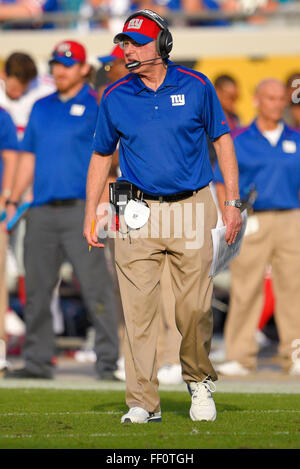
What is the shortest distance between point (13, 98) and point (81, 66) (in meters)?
1.86

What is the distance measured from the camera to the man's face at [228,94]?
36.1 ft

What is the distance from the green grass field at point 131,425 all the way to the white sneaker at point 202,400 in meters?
0.07

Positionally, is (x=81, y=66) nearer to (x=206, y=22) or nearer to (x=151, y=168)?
(x=151, y=168)

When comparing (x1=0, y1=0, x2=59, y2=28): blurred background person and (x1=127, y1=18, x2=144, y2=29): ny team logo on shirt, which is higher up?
(x1=0, y1=0, x2=59, y2=28): blurred background person

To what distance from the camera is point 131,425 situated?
6066 millimetres

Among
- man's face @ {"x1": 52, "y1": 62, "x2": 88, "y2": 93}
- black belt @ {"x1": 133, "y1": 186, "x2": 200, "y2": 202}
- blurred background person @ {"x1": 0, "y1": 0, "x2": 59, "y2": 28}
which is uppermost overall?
blurred background person @ {"x1": 0, "y1": 0, "x2": 59, "y2": 28}

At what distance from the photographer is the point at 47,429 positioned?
604 centimetres

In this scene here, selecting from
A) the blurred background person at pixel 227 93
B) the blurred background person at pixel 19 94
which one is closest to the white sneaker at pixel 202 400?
the blurred background person at pixel 19 94

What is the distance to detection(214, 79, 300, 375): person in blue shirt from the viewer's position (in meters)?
9.73

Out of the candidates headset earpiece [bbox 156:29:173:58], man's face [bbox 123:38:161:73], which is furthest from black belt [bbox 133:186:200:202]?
headset earpiece [bbox 156:29:173:58]

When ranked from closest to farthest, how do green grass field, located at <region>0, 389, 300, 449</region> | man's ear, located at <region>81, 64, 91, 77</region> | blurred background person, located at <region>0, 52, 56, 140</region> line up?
green grass field, located at <region>0, 389, 300, 449</region>, man's ear, located at <region>81, 64, 91, 77</region>, blurred background person, located at <region>0, 52, 56, 140</region>

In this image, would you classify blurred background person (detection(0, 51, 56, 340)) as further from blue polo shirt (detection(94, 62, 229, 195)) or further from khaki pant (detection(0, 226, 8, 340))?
blue polo shirt (detection(94, 62, 229, 195))

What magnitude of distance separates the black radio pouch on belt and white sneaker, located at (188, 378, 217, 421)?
40.3 inches

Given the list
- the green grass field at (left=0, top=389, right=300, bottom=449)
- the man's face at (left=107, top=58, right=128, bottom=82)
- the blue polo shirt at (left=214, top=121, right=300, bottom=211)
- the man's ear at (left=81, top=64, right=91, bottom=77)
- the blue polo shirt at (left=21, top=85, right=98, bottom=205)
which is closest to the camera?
the green grass field at (left=0, top=389, right=300, bottom=449)
